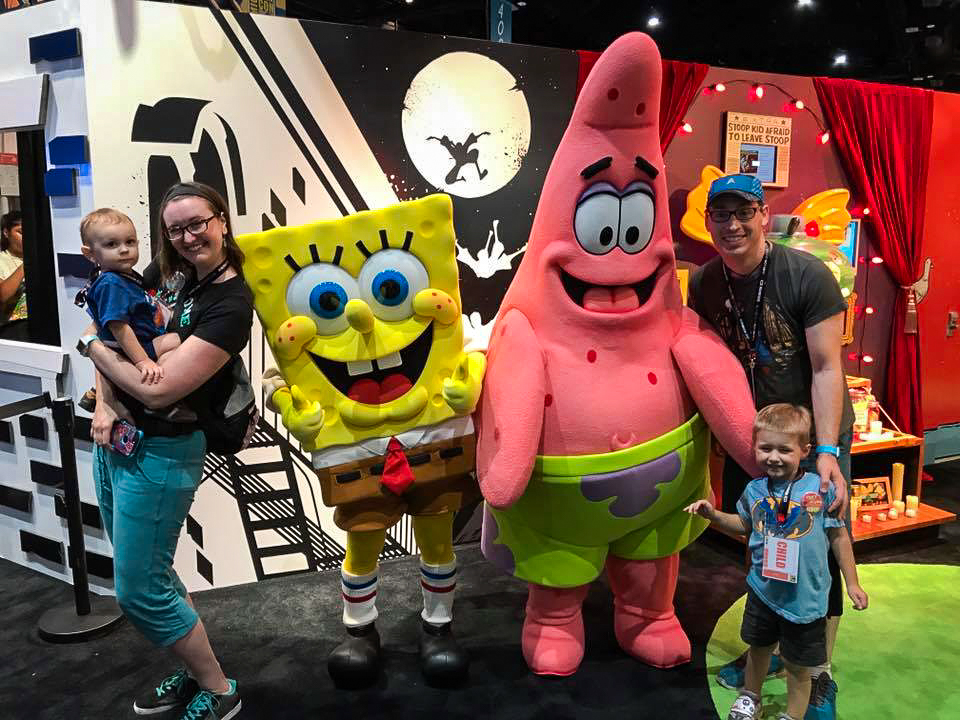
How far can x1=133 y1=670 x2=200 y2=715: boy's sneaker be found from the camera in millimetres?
2188

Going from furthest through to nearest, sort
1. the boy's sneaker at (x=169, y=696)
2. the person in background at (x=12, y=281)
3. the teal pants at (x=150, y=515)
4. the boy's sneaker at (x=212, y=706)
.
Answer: the person in background at (x=12, y=281) < the boy's sneaker at (x=169, y=696) < the boy's sneaker at (x=212, y=706) < the teal pants at (x=150, y=515)

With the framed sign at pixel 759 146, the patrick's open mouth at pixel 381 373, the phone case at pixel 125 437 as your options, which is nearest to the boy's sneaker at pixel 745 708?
the patrick's open mouth at pixel 381 373

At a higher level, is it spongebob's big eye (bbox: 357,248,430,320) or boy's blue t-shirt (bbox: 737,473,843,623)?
spongebob's big eye (bbox: 357,248,430,320)

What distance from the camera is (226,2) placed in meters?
3.01

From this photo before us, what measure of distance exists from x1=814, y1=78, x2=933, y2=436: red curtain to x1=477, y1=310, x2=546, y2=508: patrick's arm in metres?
2.85

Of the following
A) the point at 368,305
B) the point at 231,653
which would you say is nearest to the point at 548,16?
the point at 368,305

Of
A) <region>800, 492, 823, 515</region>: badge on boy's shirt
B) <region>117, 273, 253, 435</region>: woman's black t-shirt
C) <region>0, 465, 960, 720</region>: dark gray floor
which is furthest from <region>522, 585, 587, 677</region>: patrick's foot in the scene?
<region>117, 273, 253, 435</region>: woman's black t-shirt

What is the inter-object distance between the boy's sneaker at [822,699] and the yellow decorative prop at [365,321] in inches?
48.3

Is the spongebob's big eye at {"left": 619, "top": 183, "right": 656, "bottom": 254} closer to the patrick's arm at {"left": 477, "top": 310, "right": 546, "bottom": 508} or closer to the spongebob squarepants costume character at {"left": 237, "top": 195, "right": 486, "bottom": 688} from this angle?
the patrick's arm at {"left": 477, "top": 310, "right": 546, "bottom": 508}

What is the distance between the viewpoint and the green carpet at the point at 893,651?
221cm

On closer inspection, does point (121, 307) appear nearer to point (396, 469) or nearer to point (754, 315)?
point (396, 469)

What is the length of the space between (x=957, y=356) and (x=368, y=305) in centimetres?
417

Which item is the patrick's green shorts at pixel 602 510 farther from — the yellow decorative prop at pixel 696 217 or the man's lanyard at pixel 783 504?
the yellow decorative prop at pixel 696 217

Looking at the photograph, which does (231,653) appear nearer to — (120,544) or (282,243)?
(120,544)
